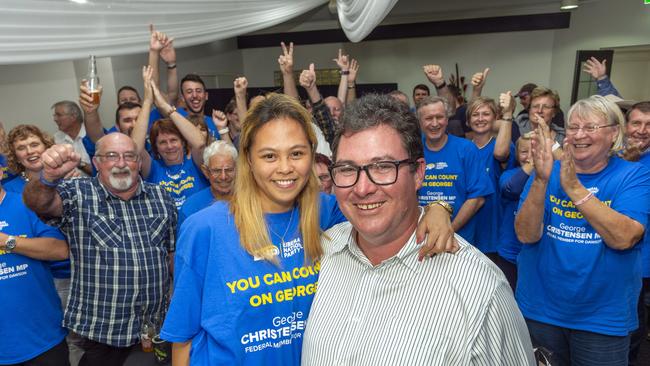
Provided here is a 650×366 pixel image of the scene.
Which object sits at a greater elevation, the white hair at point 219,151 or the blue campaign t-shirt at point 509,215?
the white hair at point 219,151

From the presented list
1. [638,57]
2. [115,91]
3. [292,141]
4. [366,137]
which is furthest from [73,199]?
[638,57]

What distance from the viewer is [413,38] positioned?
29.9 feet

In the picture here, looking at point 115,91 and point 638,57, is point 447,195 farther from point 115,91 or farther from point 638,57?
point 638,57

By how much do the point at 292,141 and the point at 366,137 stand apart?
0.92 ft

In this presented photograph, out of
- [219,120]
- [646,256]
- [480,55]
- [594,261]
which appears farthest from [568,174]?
[480,55]

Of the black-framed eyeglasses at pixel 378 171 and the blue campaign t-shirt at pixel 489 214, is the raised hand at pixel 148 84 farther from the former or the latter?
the blue campaign t-shirt at pixel 489 214

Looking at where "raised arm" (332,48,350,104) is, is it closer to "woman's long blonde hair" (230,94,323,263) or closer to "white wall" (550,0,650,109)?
"woman's long blonde hair" (230,94,323,263)

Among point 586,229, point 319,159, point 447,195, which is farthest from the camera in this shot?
point 447,195

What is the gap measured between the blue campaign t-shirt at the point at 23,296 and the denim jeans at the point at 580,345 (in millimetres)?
2330

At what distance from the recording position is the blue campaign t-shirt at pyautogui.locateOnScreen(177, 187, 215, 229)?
2268 millimetres

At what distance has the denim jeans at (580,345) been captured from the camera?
67.6 inches

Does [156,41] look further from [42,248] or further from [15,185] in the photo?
[42,248]

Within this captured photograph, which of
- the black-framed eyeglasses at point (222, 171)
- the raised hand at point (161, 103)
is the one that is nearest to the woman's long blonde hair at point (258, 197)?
the black-framed eyeglasses at point (222, 171)

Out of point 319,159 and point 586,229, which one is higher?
point 319,159
